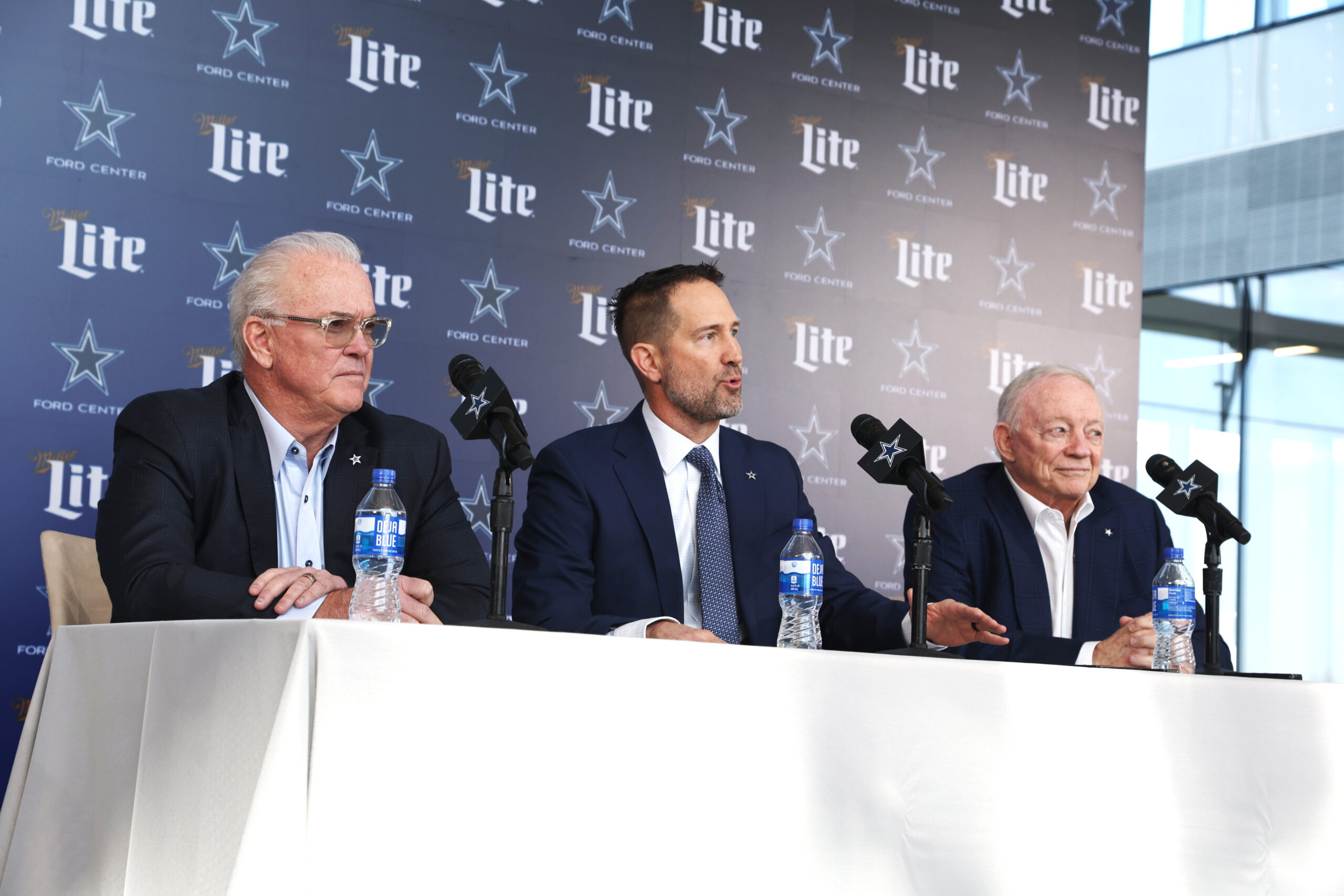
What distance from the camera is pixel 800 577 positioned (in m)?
1.90

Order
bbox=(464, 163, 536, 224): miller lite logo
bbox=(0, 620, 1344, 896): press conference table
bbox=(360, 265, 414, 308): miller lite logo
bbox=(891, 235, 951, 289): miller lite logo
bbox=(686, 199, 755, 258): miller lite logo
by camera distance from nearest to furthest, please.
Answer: bbox=(0, 620, 1344, 896): press conference table < bbox=(360, 265, 414, 308): miller lite logo < bbox=(464, 163, 536, 224): miller lite logo < bbox=(686, 199, 755, 258): miller lite logo < bbox=(891, 235, 951, 289): miller lite logo

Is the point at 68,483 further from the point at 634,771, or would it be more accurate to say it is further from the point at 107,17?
the point at 634,771

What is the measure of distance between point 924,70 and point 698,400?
2.79m

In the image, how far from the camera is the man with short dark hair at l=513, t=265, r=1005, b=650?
240 centimetres

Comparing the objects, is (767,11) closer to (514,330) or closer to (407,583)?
(514,330)

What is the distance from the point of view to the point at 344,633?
1214 millimetres

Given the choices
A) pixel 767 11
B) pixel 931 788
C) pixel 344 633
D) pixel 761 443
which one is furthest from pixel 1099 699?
pixel 767 11

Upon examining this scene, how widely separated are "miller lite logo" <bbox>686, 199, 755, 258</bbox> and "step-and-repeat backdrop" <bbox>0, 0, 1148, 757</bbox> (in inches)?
0.5

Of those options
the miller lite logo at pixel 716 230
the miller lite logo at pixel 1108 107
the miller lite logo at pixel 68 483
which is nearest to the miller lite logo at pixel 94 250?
the miller lite logo at pixel 68 483

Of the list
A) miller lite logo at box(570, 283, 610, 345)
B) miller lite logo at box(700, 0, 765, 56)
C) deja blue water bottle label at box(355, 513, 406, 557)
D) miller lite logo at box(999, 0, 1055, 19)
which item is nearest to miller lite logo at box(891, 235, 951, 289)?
miller lite logo at box(700, 0, 765, 56)

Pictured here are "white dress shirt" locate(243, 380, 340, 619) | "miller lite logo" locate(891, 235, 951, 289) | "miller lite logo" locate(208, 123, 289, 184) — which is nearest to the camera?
"white dress shirt" locate(243, 380, 340, 619)

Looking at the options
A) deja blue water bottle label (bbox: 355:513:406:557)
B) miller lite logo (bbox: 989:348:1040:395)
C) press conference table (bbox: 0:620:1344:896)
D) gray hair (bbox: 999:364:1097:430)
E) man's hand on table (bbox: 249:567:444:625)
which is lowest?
press conference table (bbox: 0:620:1344:896)

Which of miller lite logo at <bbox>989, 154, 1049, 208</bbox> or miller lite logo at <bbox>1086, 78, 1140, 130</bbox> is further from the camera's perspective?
miller lite logo at <bbox>1086, 78, 1140, 130</bbox>

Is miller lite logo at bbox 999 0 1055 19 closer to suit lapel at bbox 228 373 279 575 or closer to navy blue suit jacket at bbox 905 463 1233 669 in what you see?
navy blue suit jacket at bbox 905 463 1233 669
